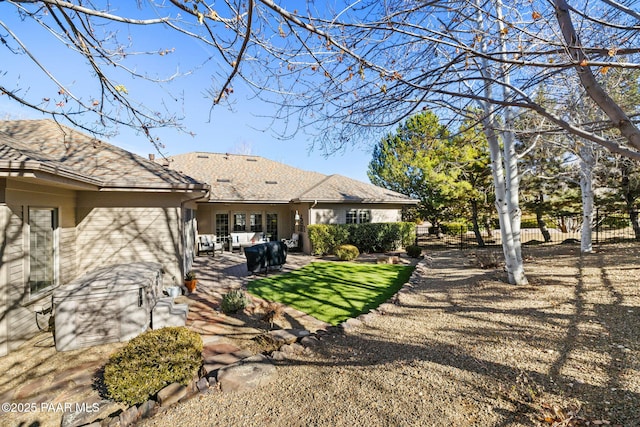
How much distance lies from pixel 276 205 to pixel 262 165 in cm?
489

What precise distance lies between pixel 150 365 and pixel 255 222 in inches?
540

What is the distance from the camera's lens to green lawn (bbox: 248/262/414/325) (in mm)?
6680

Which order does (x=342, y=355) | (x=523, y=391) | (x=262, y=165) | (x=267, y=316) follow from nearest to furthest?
(x=523, y=391) < (x=342, y=355) < (x=267, y=316) < (x=262, y=165)

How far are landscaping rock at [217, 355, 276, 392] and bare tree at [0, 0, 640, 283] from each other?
133 inches

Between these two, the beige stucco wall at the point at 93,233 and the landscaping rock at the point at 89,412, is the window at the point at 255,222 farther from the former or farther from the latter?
the landscaping rock at the point at 89,412

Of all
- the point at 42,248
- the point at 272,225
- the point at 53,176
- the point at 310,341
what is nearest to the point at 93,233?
the point at 42,248

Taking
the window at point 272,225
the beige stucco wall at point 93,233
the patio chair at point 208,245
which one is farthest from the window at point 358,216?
the beige stucco wall at point 93,233

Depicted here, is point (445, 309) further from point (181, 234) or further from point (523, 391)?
point (181, 234)

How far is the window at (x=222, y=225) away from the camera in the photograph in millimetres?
16312

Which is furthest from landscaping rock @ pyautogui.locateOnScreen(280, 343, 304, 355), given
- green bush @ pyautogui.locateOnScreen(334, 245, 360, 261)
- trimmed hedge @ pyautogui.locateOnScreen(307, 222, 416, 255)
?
trimmed hedge @ pyautogui.locateOnScreen(307, 222, 416, 255)

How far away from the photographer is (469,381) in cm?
345

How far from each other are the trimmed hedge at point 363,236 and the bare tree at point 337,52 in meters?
10.1

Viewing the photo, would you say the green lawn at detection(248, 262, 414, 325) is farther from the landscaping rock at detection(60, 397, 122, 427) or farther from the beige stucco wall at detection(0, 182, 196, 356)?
the landscaping rock at detection(60, 397, 122, 427)

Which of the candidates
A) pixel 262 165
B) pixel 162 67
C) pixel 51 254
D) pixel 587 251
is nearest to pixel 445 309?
pixel 162 67
